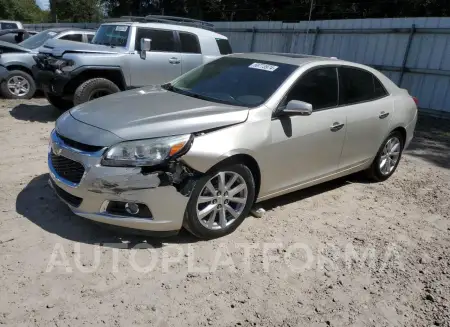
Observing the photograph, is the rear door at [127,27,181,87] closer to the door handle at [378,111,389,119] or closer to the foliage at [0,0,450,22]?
the door handle at [378,111,389,119]

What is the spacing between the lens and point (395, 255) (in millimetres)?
3689

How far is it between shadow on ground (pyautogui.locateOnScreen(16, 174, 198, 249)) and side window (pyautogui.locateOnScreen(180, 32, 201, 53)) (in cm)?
522

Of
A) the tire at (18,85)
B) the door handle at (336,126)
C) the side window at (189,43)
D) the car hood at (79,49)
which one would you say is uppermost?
the side window at (189,43)

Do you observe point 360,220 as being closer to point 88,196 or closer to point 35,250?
point 88,196

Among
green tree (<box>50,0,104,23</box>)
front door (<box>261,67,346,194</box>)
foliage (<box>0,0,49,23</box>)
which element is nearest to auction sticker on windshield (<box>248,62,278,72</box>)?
front door (<box>261,67,346,194</box>)

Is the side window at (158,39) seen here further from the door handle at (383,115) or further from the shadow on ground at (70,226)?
the door handle at (383,115)

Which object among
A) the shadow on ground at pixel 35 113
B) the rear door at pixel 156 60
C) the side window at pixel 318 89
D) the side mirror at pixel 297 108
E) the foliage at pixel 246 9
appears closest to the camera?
the side mirror at pixel 297 108

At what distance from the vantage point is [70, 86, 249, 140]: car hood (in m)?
3.30

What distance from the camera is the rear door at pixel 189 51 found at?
332 inches

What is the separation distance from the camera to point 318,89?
431cm

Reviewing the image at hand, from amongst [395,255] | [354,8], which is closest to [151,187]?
[395,255]

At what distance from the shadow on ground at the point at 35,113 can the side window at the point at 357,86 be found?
5.43 metres

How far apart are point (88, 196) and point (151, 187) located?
20.2 inches

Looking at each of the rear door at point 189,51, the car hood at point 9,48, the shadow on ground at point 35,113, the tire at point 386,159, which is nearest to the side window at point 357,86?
the tire at point 386,159
